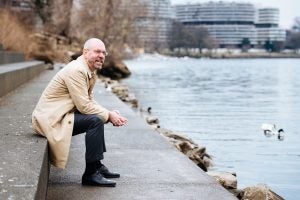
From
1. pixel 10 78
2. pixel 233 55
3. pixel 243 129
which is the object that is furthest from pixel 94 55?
pixel 233 55

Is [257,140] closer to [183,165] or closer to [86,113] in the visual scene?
[183,165]

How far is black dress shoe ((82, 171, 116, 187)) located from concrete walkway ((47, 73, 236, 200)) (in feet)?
0.17

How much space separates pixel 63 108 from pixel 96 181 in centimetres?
79

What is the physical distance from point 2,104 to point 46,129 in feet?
12.0

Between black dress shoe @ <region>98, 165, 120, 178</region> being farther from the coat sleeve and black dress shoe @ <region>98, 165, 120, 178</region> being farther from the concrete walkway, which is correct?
the coat sleeve

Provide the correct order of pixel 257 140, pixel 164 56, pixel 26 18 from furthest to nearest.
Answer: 1. pixel 164 56
2. pixel 26 18
3. pixel 257 140

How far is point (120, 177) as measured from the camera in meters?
5.75

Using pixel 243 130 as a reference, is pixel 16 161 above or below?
above

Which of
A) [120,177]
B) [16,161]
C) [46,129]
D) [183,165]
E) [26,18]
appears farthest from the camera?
[26,18]

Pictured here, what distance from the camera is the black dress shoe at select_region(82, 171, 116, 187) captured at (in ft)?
17.4

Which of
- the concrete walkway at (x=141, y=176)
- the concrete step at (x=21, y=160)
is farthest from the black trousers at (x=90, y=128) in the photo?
the concrete walkway at (x=141, y=176)

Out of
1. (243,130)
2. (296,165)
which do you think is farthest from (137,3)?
(296,165)

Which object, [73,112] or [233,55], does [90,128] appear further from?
[233,55]

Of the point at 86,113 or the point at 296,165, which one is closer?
the point at 86,113
